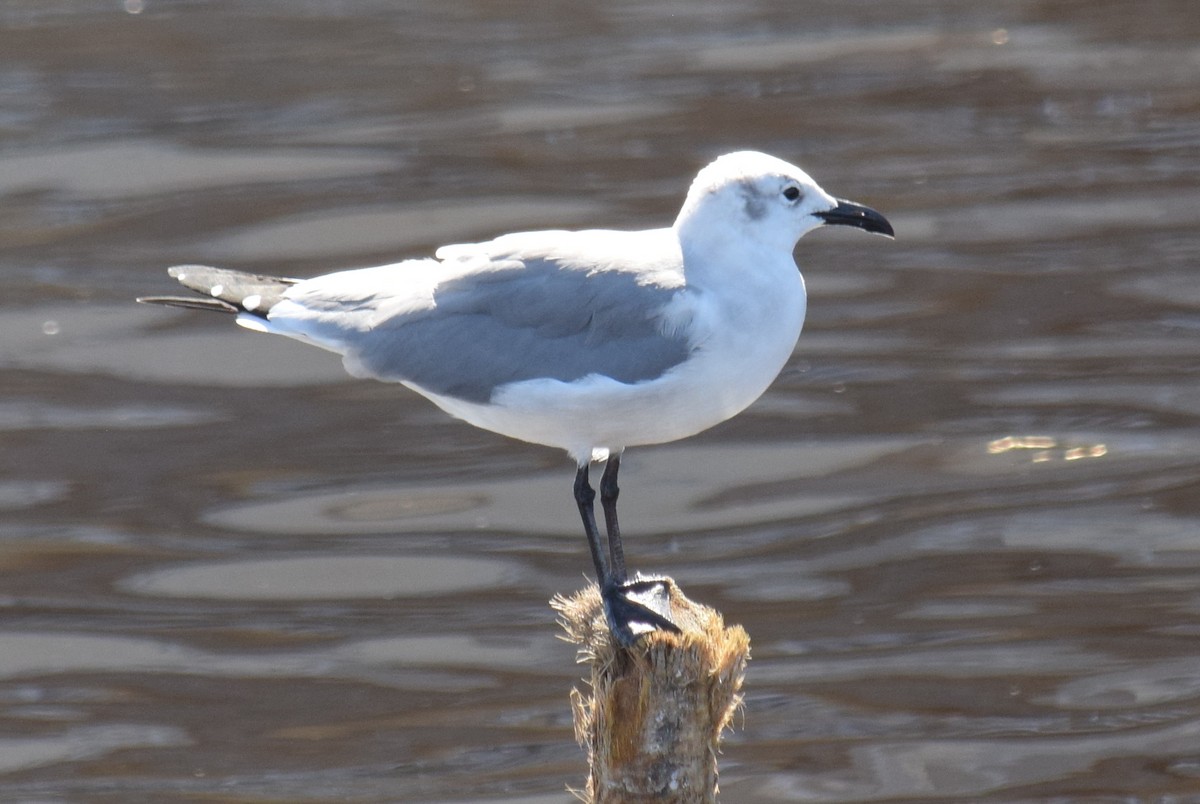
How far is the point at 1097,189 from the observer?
11242mm

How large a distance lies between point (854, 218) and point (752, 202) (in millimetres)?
291

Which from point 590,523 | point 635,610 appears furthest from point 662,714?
point 590,523

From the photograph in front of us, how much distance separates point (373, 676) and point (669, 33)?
20.8 feet

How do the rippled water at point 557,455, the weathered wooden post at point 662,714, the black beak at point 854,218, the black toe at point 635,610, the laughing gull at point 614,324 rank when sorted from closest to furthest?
1. the weathered wooden post at point 662,714
2. the black toe at point 635,610
3. the laughing gull at point 614,324
4. the black beak at point 854,218
5. the rippled water at point 557,455

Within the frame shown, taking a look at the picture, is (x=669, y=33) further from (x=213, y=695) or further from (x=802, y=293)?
(x=802, y=293)

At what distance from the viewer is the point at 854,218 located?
15.5 feet

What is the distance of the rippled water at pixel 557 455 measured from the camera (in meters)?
7.52

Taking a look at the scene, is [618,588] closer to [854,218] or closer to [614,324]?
[614,324]

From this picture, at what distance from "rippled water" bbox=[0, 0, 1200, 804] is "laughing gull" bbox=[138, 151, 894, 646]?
110 inches

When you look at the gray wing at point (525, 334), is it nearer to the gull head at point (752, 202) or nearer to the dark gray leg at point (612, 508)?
the gull head at point (752, 202)

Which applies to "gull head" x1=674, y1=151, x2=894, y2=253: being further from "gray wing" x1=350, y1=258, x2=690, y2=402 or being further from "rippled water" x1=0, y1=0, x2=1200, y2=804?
"rippled water" x1=0, y1=0, x2=1200, y2=804

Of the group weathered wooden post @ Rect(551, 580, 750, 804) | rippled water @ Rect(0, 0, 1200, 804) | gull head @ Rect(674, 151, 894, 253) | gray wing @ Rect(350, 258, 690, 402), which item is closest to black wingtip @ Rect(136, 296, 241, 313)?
gray wing @ Rect(350, 258, 690, 402)

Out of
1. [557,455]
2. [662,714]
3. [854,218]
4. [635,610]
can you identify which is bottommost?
[557,455]

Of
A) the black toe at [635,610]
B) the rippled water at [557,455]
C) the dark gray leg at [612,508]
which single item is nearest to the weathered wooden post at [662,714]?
the black toe at [635,610]
